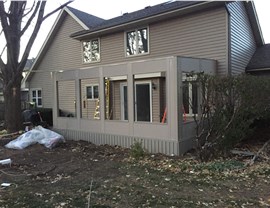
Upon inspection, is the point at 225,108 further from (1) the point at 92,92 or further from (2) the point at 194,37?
(1) the point at 92,92

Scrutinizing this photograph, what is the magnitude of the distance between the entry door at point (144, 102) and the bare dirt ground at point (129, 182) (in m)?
4.57

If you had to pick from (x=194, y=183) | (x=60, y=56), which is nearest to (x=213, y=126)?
(x=194, y=183)

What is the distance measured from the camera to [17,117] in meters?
11.9

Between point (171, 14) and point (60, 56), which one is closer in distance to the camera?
point (171, 14)

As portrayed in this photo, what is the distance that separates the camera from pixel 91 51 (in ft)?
51.0

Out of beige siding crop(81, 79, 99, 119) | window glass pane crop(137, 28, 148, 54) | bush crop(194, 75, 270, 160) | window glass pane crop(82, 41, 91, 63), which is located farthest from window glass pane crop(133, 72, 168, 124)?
bush crop(194, 75, 270, 160)

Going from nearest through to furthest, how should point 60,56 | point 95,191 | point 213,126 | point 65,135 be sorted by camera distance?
point 95,191
point 213,126
point 65,135
point 60,56

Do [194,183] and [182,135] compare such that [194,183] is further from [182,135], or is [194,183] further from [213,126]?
[182,135]

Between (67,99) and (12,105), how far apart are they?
538 centimetres

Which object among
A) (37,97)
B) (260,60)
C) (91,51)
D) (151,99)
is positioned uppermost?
(91,51)

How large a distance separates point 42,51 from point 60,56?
5.81 feet

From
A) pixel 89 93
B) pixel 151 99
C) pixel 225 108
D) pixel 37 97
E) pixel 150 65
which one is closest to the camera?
pixel 225 108

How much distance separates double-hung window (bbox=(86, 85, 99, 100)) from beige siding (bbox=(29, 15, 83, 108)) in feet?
5.04

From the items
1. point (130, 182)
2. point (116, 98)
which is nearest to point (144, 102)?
point (116, 98)
